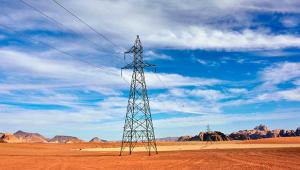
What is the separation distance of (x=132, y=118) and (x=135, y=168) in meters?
16.5

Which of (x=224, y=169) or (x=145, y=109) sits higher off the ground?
(x=145, y=109)

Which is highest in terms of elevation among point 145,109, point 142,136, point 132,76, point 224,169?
point 132,76

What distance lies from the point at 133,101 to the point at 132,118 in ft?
7.39

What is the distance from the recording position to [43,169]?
1188 inches

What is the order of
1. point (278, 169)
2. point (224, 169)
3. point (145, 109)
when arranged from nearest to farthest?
point (278, 169) < point (224, 169) < point (145, 109)

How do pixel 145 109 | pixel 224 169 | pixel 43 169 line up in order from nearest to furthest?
1. pixel 224 169
2. pixel 43 169
3. pixel 145 109

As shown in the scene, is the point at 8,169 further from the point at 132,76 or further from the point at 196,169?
the point at 132,76

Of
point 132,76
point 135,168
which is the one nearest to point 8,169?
point 135,168

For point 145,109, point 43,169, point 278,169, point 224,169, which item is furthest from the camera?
point 145,109

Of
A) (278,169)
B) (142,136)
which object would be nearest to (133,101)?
(142,136)

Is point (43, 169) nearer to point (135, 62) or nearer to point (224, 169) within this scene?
point (224, 169)

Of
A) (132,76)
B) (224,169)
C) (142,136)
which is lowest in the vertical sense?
(224,169)

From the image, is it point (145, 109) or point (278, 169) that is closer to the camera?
point (278, 169)

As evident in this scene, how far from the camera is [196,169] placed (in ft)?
92.3
